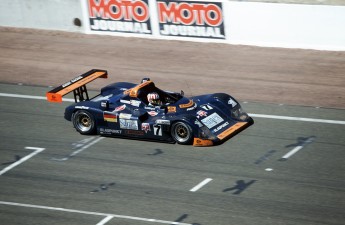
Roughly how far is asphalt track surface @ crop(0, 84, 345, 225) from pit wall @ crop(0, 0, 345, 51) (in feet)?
15.9

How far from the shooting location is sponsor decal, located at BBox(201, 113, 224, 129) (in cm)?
2075

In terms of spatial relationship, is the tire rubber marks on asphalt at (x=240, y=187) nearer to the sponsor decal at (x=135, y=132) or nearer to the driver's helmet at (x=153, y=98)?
the sponsor decal at (x=135, y=132)

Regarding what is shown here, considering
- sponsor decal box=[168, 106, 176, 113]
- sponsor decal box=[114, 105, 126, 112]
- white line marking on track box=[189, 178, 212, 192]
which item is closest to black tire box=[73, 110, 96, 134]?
sponsor decal box=[114, 105, 126, 112]

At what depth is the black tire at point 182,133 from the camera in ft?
67.8

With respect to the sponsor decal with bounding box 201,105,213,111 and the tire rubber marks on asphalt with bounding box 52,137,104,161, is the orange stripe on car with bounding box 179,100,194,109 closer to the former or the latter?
the sponsor decal with bounding box 201,105,213,111

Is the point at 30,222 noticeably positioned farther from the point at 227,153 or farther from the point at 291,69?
the point at 291,69

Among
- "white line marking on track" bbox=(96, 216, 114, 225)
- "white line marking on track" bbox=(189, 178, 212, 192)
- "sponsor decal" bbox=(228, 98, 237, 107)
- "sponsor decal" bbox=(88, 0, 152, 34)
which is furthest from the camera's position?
"sponsor decal" bbox=(88, 0, 152, 34)

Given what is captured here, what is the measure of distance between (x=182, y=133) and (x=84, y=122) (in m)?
3.11

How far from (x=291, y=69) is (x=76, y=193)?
10343 millimetres

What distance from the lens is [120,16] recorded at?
3069cm

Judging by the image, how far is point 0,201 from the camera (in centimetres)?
1911

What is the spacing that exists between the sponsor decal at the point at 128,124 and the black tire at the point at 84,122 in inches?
37.4

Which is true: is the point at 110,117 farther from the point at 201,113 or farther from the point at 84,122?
the point at 201,113

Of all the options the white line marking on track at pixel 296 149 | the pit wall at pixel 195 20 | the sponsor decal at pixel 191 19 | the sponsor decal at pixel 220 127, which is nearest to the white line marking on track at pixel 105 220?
the sponsor decal at pixel 220 127
